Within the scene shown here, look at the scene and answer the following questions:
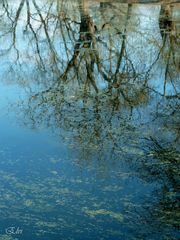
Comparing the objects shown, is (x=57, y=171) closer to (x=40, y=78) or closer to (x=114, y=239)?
(x=114, y=239)

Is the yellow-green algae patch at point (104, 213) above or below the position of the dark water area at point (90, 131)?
below

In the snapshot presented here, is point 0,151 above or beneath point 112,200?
above

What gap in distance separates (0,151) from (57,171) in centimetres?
127

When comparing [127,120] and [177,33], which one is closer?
[127,120]

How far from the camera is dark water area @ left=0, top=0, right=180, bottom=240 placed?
578 cm

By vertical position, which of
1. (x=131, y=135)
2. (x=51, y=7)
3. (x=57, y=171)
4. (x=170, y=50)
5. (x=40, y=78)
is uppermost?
(x=51, y=7)

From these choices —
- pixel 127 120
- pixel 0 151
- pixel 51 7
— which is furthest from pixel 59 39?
pixel 0 151

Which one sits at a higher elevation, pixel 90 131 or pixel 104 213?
pixel 90 131

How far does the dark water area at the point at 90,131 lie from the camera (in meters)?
5.78

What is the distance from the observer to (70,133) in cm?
834

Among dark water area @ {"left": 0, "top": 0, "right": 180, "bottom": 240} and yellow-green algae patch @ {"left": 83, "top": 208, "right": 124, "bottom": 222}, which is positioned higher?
dark water area @ {"left": 0, "top": 0, "right": 180, "bottom": 240}

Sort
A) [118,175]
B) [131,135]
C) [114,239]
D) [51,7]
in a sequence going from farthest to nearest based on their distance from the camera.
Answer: [51,7]
[131,135]
[118,175]
[114,239]

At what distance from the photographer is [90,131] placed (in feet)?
27.2

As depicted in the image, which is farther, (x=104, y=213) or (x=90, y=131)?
(x=90, y=131)
